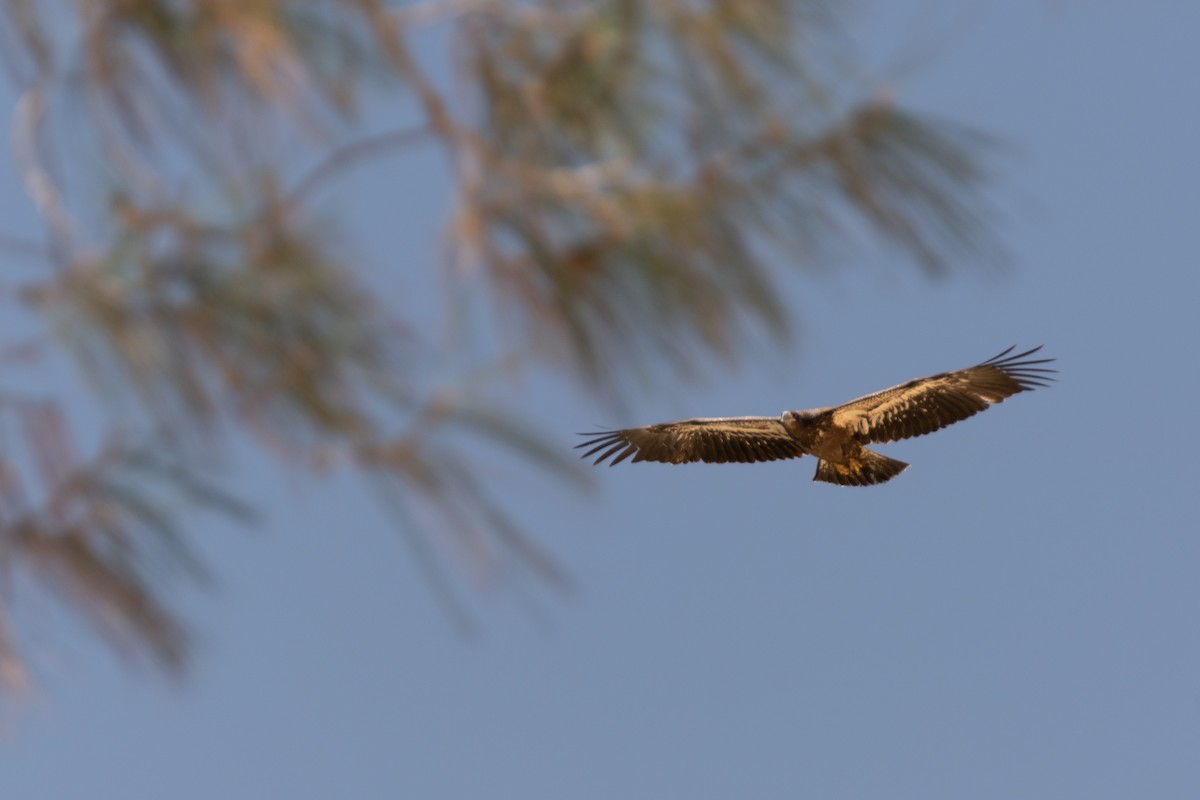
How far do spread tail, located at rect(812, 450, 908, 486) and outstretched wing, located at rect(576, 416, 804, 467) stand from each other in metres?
0.12

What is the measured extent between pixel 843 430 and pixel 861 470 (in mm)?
167

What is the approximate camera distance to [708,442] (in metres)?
4.16

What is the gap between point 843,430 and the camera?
3.84 metres

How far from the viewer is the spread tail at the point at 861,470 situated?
3893mm

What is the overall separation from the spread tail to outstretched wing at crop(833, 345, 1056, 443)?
2.9 inches

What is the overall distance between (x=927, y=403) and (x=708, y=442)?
697 mm

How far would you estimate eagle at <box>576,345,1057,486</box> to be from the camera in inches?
147

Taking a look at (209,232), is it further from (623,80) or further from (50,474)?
(623,80)

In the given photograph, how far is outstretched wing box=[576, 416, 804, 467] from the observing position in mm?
3982

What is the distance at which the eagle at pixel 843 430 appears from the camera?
3.74 meters

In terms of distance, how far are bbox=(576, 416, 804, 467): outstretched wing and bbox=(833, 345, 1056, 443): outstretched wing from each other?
0.23 meters

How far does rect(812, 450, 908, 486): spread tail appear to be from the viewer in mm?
3893

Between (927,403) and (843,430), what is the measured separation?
10.8 inches

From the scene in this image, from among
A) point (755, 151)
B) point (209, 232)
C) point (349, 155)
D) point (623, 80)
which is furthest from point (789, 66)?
point (209, 232)
